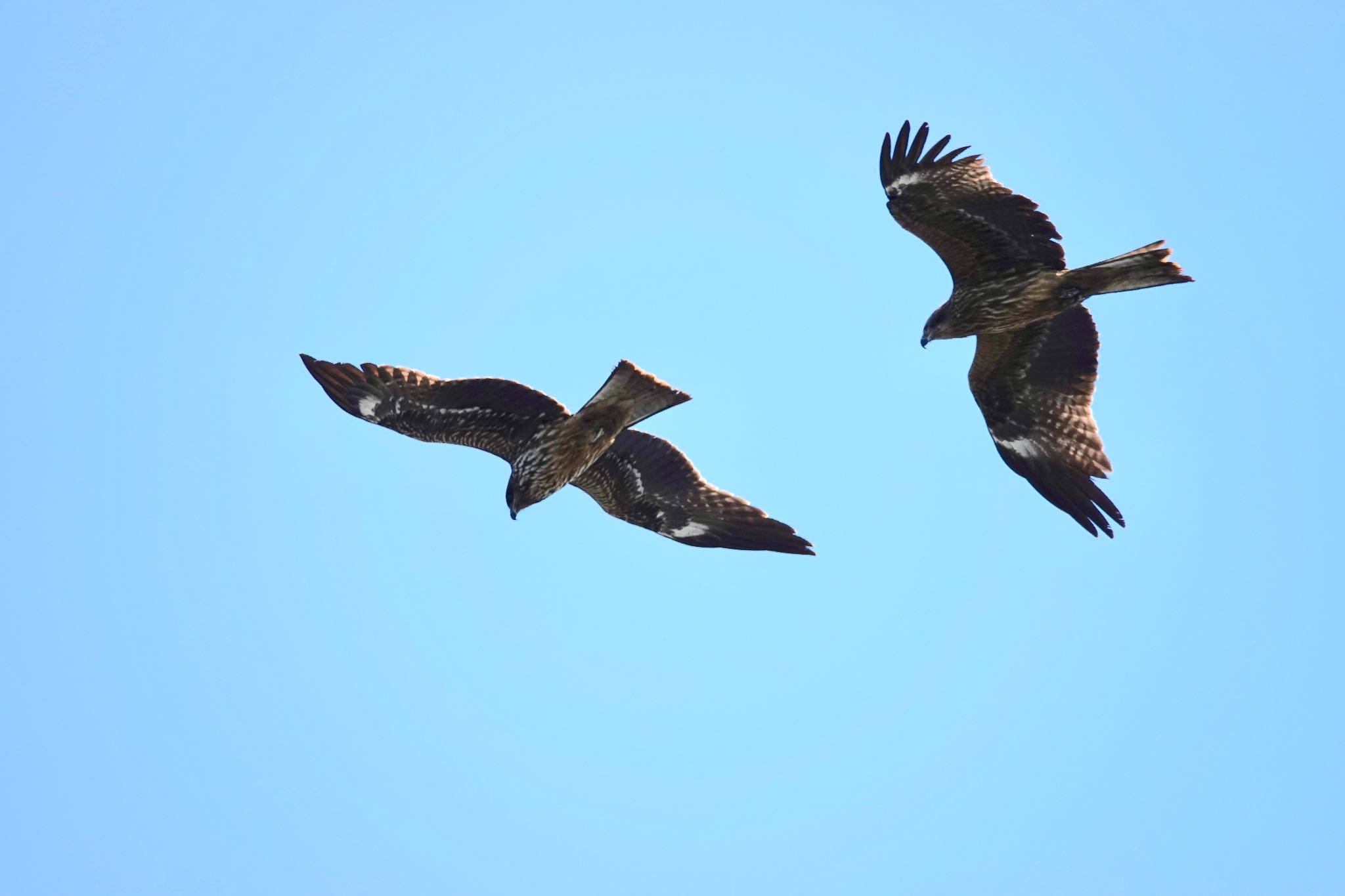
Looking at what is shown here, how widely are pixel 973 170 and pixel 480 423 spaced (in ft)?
13.1

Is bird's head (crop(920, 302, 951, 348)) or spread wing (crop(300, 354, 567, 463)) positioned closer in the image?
spread wing (crop(300, 354, 567, 463))

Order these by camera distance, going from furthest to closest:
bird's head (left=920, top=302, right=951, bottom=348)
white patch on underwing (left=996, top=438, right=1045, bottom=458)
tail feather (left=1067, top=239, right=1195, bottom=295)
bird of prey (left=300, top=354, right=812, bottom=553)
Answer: white patch on underwing (left=996, top=438, right=1045, bottom=458), bird's head (left=920, top=302, right=951, bottom=348), bird of prey (left=300, top=354, right=812, bottom=553), tail feather (left=1067, top=239, right=1195, bottom=295)

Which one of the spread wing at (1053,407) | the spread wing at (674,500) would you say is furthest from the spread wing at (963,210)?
the spread wing at (674,500)

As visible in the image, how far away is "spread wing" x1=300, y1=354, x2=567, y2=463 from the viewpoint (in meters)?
9.84

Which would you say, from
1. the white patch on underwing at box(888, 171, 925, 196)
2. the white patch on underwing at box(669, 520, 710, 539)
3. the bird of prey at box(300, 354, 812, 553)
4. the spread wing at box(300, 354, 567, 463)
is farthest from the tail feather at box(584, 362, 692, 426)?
the white patch on underwing at box(888, 171, 925, 196)

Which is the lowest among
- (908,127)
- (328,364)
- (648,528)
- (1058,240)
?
(648,528)

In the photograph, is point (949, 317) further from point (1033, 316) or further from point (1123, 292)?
point (1123, 292)

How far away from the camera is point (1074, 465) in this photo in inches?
440

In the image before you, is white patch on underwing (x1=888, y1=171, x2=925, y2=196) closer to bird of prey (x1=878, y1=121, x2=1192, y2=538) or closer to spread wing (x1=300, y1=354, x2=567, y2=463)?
bird of prey (x1=878, y1=121, x2=1192, y2=538)

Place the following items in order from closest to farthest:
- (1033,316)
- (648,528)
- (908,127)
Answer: (908,127) → (1033,316) → (648,528)

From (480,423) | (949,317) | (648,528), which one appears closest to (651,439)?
(648,528)

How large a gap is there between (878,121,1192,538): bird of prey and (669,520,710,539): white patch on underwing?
229 centimetres

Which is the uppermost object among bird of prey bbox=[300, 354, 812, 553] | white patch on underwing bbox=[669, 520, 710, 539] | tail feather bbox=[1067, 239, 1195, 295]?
tail feather bbox=[1067, 239, 1195, 295]

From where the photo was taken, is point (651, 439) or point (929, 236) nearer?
point (929, 236)
